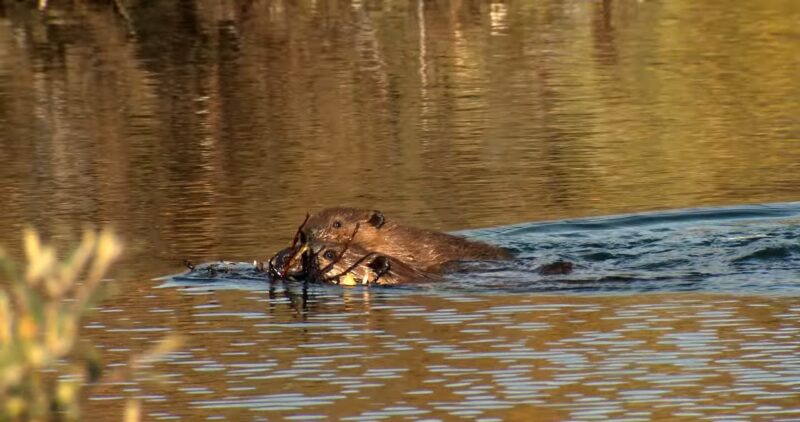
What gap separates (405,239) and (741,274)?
2299 mm

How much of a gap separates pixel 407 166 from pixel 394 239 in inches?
142

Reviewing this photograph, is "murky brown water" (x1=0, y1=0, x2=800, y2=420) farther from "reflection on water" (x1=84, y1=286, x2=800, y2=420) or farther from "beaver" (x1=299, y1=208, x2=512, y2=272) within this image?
"beaver" (x1=299, y1=208, x2=512, y2=272)

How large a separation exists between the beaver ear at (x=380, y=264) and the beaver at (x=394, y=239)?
0.87 ft

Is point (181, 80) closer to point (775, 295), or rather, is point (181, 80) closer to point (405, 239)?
point (405, 239)

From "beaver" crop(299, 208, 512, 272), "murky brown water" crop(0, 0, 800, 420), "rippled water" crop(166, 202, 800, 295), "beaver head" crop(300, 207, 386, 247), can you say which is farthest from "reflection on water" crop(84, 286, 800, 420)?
"beaver head" crop(300, 207, 386, 247)

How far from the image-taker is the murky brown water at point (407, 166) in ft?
26.4

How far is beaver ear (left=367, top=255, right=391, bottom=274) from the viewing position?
1136cm

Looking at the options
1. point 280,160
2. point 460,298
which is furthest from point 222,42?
point 460,298

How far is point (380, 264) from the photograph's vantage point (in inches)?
449

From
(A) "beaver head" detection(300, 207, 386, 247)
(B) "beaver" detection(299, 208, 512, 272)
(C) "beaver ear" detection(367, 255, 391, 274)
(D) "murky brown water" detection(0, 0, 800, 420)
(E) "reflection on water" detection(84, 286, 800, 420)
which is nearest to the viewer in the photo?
(E) "reflection on water" detection(84, 286, 800, 420)

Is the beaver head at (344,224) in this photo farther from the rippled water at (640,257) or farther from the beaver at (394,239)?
the rippled water at (640,257)

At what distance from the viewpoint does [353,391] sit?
784 centimetres

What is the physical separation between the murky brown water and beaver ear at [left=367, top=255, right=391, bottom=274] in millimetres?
549

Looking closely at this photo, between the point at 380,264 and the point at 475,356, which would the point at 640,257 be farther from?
the point at 475,356
